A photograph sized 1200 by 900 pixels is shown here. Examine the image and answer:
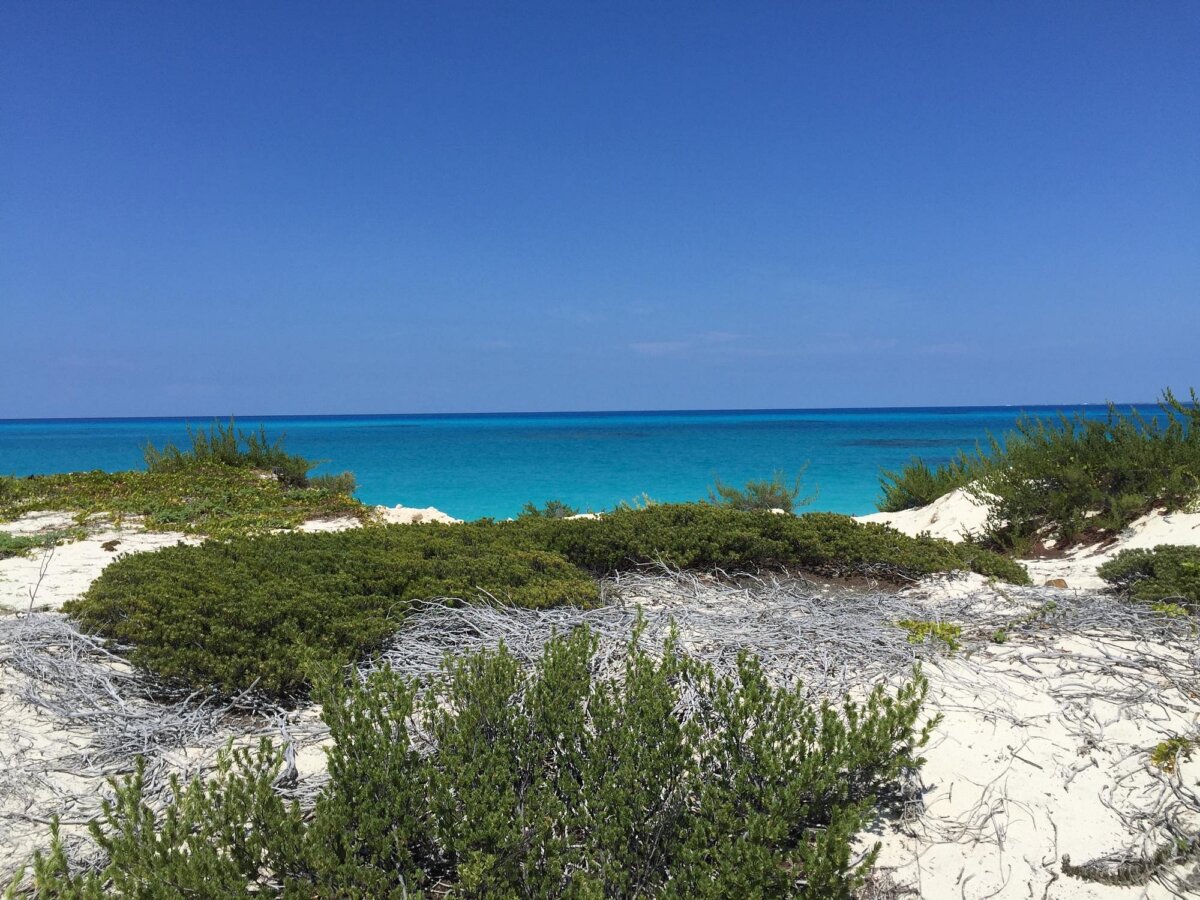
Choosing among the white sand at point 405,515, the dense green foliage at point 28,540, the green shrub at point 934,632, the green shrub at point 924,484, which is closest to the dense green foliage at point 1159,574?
the green shrub at point 934,632

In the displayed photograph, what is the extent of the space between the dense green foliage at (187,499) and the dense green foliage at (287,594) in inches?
158

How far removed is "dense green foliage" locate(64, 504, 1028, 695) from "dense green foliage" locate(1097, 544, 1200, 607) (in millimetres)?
732

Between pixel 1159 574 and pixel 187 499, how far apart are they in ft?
38.5

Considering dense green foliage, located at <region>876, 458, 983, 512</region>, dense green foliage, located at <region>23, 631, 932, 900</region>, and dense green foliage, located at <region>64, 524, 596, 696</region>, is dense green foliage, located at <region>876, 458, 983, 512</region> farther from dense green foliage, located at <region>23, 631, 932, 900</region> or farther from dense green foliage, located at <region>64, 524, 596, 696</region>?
dense green foliage, located at <region>23, 631, 932, 900</region>

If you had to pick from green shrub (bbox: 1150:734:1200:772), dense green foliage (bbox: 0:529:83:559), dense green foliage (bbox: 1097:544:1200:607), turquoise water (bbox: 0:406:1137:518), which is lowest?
turquoise water (bbox: 0:406:1137:518)

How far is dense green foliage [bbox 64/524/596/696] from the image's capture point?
434 cm

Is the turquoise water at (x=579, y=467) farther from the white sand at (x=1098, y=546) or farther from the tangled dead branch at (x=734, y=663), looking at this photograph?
the tangled dead branch at (x=734, y=663)

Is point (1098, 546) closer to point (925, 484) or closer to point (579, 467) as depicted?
point (925, 484)

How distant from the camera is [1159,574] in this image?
5559 millimetres

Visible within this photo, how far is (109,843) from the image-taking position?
2.51 metres

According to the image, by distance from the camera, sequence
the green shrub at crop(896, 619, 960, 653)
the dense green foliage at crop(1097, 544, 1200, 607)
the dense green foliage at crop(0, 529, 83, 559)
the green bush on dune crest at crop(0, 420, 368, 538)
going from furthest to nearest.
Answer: the green bush on dune crest at crop(0, 420, 368, 538) < the dense green foliage at crop(0, 529, 83, 559) < the dense green foliage at crop(1097, 544, 1200, 607) < the green shrub at crop(896, 619, 960, 653)

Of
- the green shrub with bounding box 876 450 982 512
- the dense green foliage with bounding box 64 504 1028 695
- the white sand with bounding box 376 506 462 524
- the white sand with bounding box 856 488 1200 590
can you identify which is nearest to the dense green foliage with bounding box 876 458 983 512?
the green shrub with bounding box 876 450 982 512

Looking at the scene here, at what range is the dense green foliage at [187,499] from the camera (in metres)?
10.2

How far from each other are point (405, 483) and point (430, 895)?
26925 millimetres
